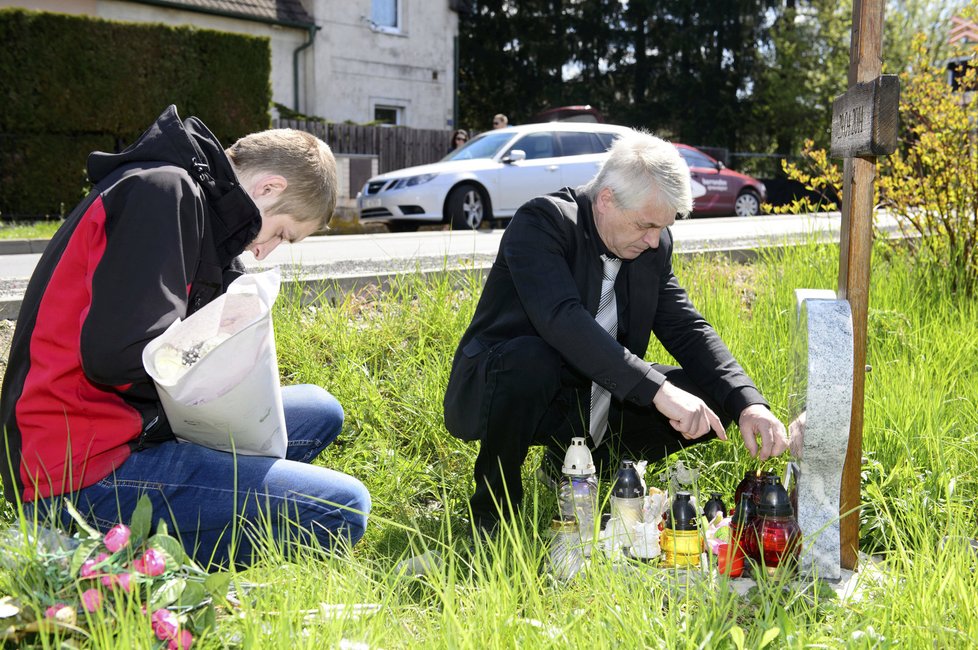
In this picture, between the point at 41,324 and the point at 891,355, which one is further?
the point at 891,355

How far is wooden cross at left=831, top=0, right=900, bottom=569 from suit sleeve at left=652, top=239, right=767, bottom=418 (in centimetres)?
40

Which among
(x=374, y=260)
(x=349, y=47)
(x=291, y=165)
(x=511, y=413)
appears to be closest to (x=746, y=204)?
(x=349, y=47)

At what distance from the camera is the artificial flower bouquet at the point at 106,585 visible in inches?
78.2

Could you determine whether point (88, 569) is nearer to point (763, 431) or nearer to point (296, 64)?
point (763, 431)

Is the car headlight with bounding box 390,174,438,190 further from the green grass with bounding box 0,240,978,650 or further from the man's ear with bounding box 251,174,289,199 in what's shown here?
the man's ear with bounding box 251,174,289,199

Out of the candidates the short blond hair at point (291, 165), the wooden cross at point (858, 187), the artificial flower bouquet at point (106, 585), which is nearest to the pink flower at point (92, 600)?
the artificial flower bouquet at point (106, 585)

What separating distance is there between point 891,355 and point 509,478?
2.09 meters

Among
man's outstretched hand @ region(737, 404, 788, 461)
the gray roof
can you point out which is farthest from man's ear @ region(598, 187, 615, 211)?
Answer: the gray roof

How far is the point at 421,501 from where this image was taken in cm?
363

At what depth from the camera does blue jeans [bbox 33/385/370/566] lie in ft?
8.10

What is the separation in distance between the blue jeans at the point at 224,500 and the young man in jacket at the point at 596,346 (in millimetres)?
491

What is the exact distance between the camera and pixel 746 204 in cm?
1812

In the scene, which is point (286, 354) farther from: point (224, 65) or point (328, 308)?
point (224, 65)

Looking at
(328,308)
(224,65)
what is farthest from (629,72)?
(328,308)
